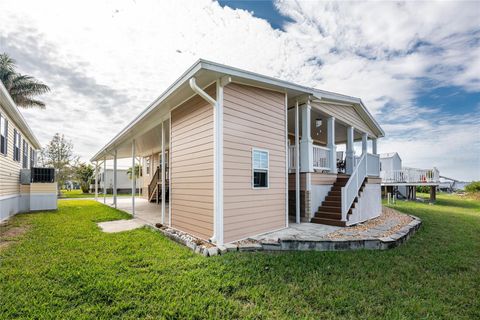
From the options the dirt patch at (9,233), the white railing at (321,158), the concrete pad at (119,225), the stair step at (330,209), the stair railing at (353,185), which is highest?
the white railing at (321,158)

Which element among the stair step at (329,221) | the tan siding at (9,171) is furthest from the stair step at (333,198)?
the tan siding at (9,171)

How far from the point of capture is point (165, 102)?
20.2 ft

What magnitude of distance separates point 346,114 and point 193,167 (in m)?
6.58

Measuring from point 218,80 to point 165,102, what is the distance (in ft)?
6.11

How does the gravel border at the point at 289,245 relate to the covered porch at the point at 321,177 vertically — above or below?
below

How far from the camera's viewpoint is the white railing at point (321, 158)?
7922mm

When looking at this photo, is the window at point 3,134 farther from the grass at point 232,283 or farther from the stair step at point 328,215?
the stair step at point 328,215

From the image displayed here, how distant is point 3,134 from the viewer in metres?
7.99

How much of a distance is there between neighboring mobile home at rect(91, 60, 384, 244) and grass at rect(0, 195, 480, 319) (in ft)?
3.83

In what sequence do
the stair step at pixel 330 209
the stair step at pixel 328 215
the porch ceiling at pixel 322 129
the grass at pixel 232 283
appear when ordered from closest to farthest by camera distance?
the grass at pixel 232 283
the stair step at pixel 328 215
the stair step at pixel 330 209
the porch ceiling at pixel 322 129

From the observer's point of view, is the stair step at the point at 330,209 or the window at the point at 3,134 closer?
the stair step at the point at 330,209

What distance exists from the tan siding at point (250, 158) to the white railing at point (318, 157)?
144cm

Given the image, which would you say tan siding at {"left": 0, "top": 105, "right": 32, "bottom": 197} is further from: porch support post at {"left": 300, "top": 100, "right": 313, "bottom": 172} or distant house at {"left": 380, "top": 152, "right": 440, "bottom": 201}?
distant house at {"left": 380, "top": 152, "right": 440, "bottom": 201}

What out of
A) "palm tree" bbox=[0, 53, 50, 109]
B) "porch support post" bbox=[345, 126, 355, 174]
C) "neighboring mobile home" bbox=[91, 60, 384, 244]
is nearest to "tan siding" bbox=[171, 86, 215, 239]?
"neighboring mobile home" bbox=[91, 60, 384, 244]
